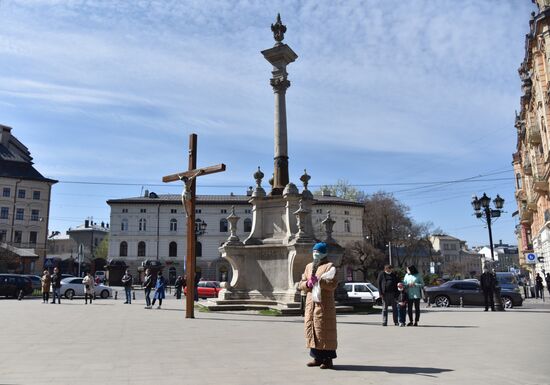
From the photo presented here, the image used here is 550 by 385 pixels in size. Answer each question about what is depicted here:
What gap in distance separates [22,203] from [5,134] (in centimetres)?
1114

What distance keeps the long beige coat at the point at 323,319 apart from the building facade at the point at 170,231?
59.3 meters

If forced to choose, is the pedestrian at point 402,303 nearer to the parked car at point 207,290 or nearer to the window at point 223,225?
the parked car at point 207,290

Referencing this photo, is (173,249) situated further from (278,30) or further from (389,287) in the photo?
(389,287)

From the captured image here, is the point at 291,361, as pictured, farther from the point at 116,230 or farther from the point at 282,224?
the point at 116,230

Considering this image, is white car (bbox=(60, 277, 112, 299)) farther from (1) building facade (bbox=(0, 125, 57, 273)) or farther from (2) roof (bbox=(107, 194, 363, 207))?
(2) roof (bbox=(107, 194, 363, 207))

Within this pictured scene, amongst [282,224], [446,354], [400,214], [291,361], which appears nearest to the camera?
[291,361]

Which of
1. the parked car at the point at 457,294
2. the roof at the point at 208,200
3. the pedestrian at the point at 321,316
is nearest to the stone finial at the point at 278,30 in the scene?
the parked car at the point at 457,294

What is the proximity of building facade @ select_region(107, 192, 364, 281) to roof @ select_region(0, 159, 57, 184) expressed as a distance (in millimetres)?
10931

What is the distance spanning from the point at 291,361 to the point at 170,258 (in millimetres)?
62564

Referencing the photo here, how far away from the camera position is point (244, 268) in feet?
57.8

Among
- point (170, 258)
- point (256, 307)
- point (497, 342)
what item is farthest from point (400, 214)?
point (497, 342)

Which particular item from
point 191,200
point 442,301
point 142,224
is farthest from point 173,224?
point 191,200

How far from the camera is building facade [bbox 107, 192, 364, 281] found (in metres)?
66.6

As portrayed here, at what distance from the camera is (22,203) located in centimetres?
6341
